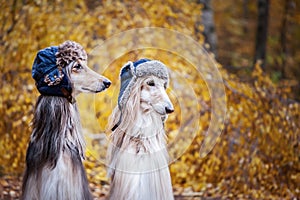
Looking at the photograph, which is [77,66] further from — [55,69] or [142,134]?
[142,134]

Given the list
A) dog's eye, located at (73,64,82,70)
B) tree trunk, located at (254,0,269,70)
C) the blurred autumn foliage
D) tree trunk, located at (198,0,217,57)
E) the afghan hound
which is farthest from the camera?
tree trunk, located at (254,0,269,70)

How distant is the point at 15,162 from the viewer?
6.12m

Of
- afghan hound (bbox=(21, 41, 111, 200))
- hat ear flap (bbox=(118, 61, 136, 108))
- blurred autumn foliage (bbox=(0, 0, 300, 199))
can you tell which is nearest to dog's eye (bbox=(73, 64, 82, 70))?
afghan hound (bbox=(21, 41, 111, 200))

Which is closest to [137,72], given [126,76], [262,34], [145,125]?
[126,76]

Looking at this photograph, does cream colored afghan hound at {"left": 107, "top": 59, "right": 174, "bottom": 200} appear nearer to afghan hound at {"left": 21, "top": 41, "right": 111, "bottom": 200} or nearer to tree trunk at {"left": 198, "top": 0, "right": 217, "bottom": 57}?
afghan hound at {"left": 21, "top": 41, "right": 111, "bottom": 200}

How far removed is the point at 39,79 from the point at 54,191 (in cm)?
72

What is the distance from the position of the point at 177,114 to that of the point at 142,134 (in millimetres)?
2337

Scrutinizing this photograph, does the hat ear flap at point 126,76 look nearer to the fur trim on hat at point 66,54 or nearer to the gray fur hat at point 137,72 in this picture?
the gray fur hat at point 137,72

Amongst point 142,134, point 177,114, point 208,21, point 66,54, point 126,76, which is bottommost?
point 142,134

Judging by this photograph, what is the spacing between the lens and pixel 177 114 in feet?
19.0

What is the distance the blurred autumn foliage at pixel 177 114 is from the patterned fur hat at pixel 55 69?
231cm

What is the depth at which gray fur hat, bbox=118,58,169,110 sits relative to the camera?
137 inches

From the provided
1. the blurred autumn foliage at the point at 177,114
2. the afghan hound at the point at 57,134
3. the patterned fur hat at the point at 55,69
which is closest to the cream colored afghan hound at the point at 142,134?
the afghan hound at the point at 57,134

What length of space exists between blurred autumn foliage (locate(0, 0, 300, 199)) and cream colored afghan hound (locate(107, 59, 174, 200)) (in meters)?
2.32
